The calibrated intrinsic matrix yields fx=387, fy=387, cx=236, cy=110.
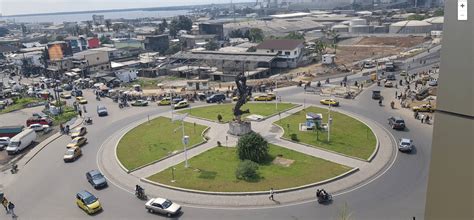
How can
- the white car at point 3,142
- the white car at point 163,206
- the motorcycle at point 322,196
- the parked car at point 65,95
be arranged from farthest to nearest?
the parked car at point 65,95 < the white car at point 3,142 < the motorcycle at point 322,196 < the white car at point 163,206

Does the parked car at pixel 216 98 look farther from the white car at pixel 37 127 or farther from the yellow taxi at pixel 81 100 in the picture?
the white car at pixel 37 127

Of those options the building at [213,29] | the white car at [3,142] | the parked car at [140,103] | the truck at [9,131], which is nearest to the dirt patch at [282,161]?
the parked car at [140,103]

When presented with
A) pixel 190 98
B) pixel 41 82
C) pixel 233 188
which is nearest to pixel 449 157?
pixel 233 188

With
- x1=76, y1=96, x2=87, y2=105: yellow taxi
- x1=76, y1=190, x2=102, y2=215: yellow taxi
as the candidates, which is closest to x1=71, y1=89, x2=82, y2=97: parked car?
x1=76, y1=96, x2=87, y2=105: yellow taxi

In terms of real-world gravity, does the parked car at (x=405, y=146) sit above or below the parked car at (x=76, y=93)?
below

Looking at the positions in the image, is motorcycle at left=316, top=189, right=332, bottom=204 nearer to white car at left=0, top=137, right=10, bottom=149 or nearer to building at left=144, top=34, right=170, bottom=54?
white car at left=0, top=137, right=10, bottom=149

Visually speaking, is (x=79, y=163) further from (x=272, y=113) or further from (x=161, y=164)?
(x=272, y=113)

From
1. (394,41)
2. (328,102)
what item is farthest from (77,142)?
(394,41)
